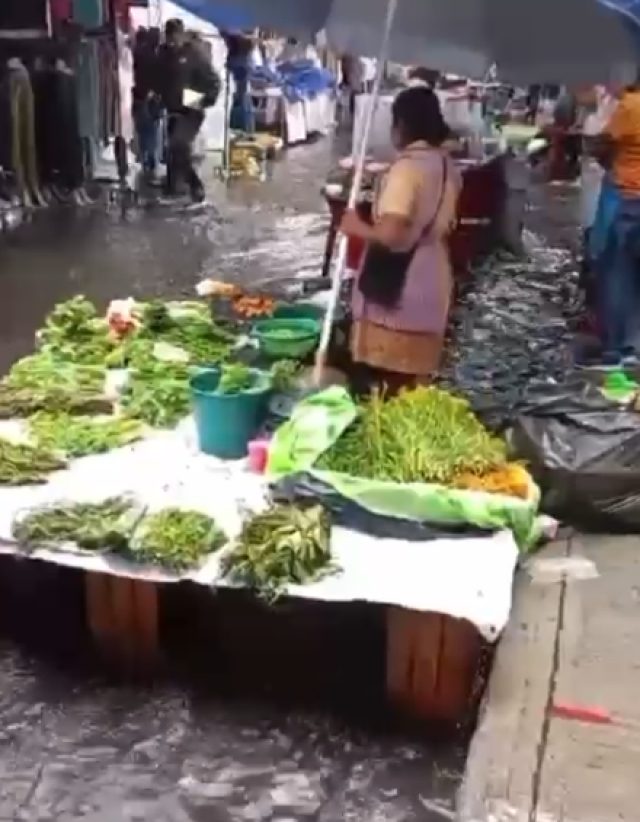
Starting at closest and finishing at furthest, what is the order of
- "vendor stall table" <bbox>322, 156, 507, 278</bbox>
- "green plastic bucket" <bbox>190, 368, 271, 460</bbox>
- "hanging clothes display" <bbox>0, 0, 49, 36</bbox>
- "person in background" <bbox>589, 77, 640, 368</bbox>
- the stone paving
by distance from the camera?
the stone paving → "green plastic bucket" <bbox>190, 368, 271, 460</bbox> → "person in background" <bbox>589, 77, 640, 368</bbox> → "vendor stall table" <bbox>322, 156, 507, 278</bbox> → "hanging clothes display" <bbox>0, 0, 49, 36</bbox>

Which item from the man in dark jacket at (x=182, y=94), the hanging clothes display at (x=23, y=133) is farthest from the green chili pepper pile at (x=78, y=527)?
the man in dark jacket at (x=182, y=94)

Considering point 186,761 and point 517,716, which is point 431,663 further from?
point 186,761

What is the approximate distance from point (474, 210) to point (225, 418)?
16.8 ft

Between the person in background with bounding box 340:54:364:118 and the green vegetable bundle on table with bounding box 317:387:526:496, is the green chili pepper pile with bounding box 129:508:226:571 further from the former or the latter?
the person in background with bounding box 340:54:364:118

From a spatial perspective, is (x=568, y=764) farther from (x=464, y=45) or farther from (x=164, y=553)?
(x=464, y=45)

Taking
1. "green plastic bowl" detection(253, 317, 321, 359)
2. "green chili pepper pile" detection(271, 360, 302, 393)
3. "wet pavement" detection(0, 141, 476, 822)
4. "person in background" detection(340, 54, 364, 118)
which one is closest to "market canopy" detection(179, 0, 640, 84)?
"green plastic bowl" detection(253, 317, 321, 359)

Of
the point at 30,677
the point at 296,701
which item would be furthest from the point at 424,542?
the point at 30,677

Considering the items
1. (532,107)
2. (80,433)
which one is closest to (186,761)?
(80,433)

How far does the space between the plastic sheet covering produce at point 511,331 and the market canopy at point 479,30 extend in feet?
4.96

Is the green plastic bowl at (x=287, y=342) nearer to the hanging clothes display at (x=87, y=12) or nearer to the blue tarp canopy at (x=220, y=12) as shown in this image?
the blue tarp canopy at (x=220, y=12)

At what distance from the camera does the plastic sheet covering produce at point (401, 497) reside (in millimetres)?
3873

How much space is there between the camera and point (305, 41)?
24.1 ft

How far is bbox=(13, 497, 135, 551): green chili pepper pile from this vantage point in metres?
3.81

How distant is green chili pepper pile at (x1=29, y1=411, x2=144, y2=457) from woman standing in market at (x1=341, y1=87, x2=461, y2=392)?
1.11m
